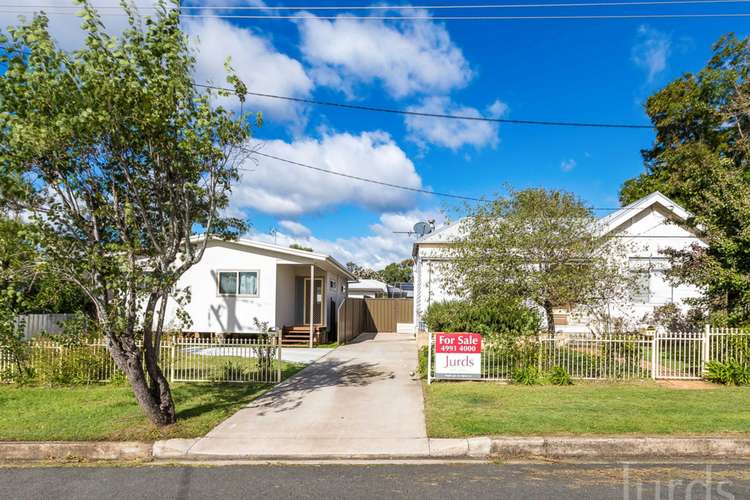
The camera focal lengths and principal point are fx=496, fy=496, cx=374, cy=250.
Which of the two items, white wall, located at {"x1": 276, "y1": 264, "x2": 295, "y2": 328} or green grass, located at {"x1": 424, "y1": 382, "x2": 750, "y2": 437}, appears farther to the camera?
white wall, located at {"x1": 276, "y1": 264, "x2": 295, "y2": 328}

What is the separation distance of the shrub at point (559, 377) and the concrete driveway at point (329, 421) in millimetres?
2754

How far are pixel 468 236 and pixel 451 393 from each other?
196 inches

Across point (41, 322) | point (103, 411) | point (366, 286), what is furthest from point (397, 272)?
point (103, 411)

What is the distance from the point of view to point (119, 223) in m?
7.02

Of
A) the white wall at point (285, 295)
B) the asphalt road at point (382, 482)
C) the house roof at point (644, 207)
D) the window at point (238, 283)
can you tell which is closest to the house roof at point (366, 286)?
the white wall at point (285, 295)

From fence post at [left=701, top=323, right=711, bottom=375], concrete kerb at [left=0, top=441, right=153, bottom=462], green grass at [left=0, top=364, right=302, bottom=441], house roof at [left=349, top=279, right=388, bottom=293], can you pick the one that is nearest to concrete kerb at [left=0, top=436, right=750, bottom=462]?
concrete kerb at [left=0, top=441, right=153, bottom=462]

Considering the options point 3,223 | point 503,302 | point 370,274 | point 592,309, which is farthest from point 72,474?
point 370,274

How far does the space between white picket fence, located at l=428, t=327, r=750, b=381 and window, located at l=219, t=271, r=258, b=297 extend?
9.25 meters

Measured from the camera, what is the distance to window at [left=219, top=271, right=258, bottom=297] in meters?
18.0

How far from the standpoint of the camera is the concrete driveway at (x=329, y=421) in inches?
252

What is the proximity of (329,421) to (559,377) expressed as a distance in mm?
5140

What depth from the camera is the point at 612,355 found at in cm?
1066

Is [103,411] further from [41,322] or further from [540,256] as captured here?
[540,256]

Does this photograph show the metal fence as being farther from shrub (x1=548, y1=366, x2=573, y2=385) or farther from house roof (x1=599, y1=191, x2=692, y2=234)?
house roof (x1=599, y1=191, x2=692, y2=234)
